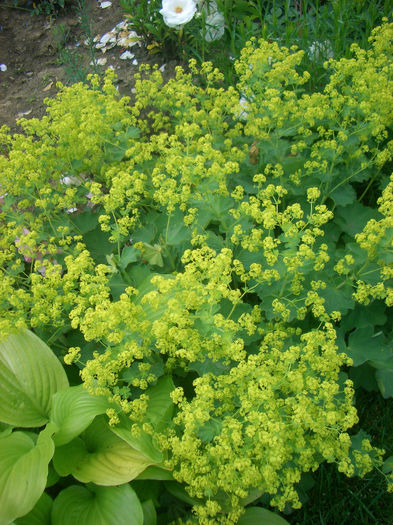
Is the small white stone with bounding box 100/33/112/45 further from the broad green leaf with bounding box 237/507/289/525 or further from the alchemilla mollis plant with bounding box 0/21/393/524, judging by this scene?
the broad green leaf with bounding box 237/507/289/525

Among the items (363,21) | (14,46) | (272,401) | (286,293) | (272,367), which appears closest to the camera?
(272,401)

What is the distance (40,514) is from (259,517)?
730 mm

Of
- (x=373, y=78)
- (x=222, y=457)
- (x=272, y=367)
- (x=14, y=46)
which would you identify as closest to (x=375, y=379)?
(x=272, y=367)

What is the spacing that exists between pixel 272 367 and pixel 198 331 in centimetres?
24

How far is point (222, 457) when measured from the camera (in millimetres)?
1302

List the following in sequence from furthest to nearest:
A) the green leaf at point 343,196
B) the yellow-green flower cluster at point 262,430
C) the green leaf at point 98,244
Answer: the green leaf at point 98,244 → the green leaf at point 343,196 → the yellow-green flower cluster at point 262,430

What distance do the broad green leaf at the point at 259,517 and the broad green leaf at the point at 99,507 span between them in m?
0.38

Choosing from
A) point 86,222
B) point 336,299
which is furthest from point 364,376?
point 86,222

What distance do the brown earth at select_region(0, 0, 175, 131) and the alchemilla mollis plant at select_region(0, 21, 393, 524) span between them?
4.96ft

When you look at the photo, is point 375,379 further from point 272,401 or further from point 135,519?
point 135,519

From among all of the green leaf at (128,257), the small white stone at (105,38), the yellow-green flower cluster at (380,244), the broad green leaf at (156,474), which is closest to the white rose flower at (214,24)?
the small white stone at (105,38)

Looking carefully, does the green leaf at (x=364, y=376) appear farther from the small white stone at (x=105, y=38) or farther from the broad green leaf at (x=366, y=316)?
the small white stone at (x=105, y=38)

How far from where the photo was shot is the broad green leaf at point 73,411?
1.47 meters

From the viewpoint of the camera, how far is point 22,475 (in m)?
1.42
